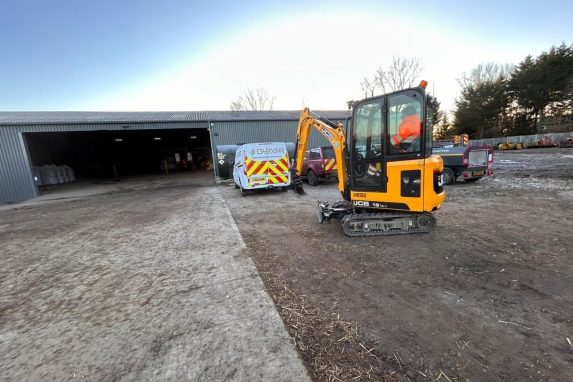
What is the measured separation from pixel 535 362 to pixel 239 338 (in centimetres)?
237

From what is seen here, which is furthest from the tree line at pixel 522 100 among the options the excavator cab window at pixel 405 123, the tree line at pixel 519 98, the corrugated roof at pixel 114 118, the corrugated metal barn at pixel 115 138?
the excavator cab window at pixel 405 123

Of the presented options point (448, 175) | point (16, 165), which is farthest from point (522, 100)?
point (16, 165)

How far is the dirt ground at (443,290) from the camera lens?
2070mm

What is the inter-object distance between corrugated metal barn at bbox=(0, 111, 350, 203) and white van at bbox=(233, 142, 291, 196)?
6.66 metres

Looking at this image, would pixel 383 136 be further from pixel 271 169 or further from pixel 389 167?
pixel 271 169

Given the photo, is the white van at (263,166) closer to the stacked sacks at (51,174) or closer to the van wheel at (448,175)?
the van wheel at (448,175)

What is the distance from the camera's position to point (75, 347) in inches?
93.8

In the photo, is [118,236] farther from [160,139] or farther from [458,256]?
[160,139]

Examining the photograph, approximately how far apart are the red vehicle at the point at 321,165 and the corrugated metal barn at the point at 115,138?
5805 millimetres

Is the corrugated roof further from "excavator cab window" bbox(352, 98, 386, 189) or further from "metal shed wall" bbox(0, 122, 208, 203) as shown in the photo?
"excavator cab window" bbox(352, 98, 386, 189)

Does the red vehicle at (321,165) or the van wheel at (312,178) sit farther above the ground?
the red vehicle at (321,165)

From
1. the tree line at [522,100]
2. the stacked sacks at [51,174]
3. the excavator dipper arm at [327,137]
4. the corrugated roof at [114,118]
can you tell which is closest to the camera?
the excavator dipper arm at [327,137]

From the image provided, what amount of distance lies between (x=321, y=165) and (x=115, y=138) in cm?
2251

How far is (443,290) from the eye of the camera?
307 cm
